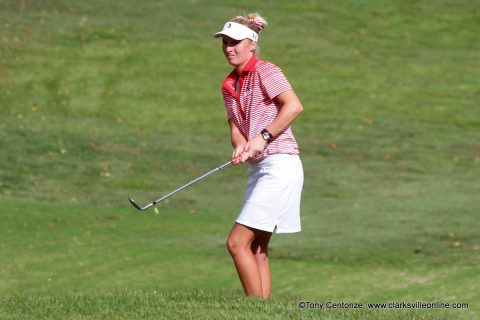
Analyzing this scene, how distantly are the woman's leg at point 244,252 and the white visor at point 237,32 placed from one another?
1.17 metres

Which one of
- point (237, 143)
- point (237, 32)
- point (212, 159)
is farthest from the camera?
point (212, 159)

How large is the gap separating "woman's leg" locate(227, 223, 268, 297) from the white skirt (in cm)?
8

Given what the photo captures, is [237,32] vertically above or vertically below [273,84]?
above

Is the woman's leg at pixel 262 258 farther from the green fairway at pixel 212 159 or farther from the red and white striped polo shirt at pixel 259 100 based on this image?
the red and white striped polo shirt at pixel 259 100

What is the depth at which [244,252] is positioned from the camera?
719 centimetres

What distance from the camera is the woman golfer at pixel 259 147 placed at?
23.2ft

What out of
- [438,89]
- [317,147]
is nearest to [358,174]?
[317,147]

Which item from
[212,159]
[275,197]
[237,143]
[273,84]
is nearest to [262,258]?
[275,197]

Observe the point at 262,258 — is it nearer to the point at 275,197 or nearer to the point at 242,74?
the point at 275,197

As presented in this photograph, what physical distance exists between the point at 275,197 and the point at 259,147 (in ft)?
1.07

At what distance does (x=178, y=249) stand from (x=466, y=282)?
3574mm

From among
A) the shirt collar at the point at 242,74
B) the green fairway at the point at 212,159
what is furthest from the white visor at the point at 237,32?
the green fairway at the point at 212,159

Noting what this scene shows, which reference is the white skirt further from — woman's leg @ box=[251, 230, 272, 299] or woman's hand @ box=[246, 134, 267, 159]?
woman's leg @ box=[251, 230, 272, 299]

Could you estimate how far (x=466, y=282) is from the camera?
1095cm
